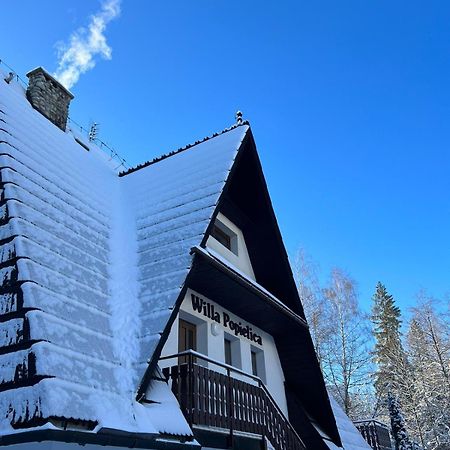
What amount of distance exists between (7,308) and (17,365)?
75cm

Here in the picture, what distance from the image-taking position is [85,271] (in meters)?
6.79

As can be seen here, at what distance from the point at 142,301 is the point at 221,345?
3783 mm

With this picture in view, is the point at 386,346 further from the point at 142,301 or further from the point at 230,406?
the point at 142,301

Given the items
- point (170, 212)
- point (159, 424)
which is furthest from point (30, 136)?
point (159, 424)

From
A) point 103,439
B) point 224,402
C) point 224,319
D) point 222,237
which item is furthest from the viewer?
point 222,237

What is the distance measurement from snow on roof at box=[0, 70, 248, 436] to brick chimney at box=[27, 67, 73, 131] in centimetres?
97

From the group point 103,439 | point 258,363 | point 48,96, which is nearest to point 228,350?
point 258,363

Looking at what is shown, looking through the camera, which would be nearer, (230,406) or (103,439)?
(103,439)

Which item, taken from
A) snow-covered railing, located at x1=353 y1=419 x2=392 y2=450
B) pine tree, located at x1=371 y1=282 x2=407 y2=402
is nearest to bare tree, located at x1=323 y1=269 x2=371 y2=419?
pine tree, located at x1=371 y1=282 x2=407 y2=402

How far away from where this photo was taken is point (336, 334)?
25.7 meters

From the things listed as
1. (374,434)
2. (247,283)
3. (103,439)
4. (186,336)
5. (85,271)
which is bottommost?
(103,439)

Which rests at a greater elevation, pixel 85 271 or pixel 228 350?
pixel 228 350

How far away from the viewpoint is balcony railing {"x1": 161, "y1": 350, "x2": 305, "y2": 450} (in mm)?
7062

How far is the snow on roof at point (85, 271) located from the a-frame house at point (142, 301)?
0.07 ft
